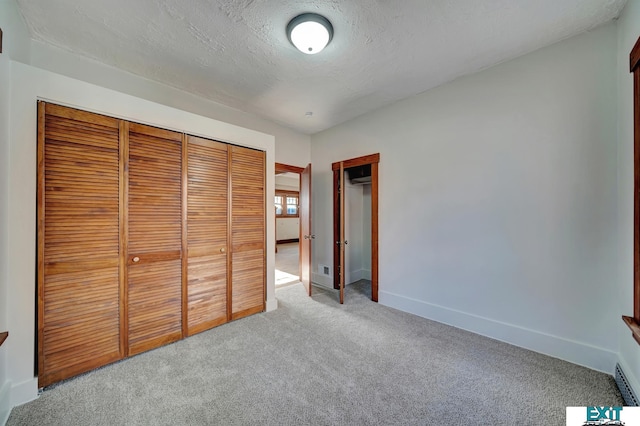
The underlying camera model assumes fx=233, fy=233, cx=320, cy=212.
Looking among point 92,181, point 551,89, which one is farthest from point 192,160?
point 551,89

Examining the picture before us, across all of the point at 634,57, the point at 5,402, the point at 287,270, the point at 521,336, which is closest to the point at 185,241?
the point at 5,402

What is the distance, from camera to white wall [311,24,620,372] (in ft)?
6.20

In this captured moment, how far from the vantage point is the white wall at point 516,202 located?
189 centimetres

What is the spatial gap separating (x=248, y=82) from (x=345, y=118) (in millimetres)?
1603

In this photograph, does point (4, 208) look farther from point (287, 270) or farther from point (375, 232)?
point (287, 270)

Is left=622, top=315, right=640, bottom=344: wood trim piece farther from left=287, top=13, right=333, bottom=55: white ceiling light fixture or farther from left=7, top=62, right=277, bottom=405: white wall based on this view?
left=7, top=62, right=277, bottom=405: white wall

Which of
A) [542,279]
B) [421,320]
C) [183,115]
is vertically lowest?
[421,320]

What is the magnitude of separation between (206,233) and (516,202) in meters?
3.17

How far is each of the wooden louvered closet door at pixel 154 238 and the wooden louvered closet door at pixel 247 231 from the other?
1.88 ft

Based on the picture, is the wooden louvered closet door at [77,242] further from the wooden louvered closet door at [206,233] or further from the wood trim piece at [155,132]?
the wooden louvered closet door at [206,233]

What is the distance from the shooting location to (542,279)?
213 cm

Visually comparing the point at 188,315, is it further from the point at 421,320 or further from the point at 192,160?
the point at 421,320

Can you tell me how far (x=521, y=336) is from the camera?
222 cm

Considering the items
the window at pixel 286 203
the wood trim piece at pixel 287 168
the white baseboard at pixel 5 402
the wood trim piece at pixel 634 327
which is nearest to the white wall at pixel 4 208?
the white baseboard at pixel 5 402
